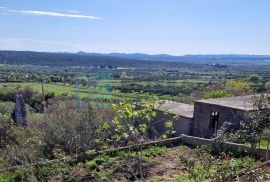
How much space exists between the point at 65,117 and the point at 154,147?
458cm

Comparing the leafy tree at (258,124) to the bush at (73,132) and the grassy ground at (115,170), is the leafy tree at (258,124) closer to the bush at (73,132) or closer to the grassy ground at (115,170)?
the grassy ground at (115,170)

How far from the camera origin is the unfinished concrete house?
59.5ft

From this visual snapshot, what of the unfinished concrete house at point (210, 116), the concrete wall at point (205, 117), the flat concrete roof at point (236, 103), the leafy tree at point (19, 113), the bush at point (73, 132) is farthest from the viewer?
the leafy tree at point (19, 113)

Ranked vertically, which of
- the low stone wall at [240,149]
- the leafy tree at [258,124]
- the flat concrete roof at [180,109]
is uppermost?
the leafy tree at [258,124]

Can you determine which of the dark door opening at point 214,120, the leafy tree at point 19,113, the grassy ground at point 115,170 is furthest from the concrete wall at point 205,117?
the leafy tree at point 19,113

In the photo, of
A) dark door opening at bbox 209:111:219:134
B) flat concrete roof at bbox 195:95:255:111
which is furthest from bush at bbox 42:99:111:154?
flat concrete roof at bbox 195:95:255:111

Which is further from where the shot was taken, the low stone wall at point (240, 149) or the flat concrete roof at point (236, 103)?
the flat concrete roof at point (236, 103)

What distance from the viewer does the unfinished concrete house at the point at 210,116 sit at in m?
18.1

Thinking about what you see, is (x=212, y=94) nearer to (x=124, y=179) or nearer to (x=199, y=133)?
(x=199, y=133)

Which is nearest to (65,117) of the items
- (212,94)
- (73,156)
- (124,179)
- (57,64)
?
(73,156)

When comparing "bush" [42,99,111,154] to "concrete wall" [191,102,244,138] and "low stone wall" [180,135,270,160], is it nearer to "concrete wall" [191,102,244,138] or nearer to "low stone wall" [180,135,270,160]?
"low stone wall" [180,135,270,160]

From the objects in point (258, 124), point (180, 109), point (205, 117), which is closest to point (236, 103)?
point (205, 117)

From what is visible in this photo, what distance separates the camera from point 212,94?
1161 inches

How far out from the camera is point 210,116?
1964cm
